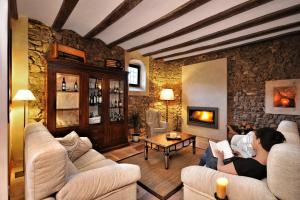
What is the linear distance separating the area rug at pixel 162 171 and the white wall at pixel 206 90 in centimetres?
Result: 127

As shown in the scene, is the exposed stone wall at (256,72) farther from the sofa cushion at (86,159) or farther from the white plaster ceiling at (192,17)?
the sofa cushion at (86,159)

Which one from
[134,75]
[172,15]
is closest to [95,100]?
[134,75]

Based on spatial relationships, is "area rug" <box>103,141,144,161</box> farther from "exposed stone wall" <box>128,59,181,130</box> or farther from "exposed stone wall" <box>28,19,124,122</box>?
"exposed stone wall" <box>28,19,124,122</box>

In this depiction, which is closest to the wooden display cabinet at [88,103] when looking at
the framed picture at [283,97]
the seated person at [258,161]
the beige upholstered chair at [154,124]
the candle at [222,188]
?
the beige upholstered chair at [154,124]

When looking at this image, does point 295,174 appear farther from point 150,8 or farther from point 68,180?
point 150,8

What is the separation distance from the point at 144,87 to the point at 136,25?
7.51 feet

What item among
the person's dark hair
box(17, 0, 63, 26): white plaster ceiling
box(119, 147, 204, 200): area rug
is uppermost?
box(17, 0, 63, 26): white plaster ceiling

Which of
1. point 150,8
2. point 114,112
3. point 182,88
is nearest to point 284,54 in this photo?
point 182,88

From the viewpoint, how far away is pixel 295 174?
917 millimetres

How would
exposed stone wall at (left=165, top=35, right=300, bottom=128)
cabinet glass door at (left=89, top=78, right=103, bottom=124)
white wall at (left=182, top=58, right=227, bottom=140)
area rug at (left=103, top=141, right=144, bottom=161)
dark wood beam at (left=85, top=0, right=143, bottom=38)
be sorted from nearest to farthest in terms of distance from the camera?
dark wood beam at (left=85, top=0, right=143, bottom=38)
area rug at (left=103, top=141, right=144, bottom=161)
cabinet glass door at (left=89, top=78, right=103, bottom=124)
exposed stone wall at (left=165, top=35, right=300, bottom=128)
white wall at (left=182, top=58, right=227, bottom=140)

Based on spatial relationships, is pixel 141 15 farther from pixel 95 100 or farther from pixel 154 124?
pixel 154 124

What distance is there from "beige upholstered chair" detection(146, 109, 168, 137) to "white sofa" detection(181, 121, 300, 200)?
2559mm

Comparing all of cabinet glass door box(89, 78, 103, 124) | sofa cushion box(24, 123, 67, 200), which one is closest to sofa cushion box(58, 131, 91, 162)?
sofa cushion box(24, 123, 67, 200)

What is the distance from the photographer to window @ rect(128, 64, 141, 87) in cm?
470
